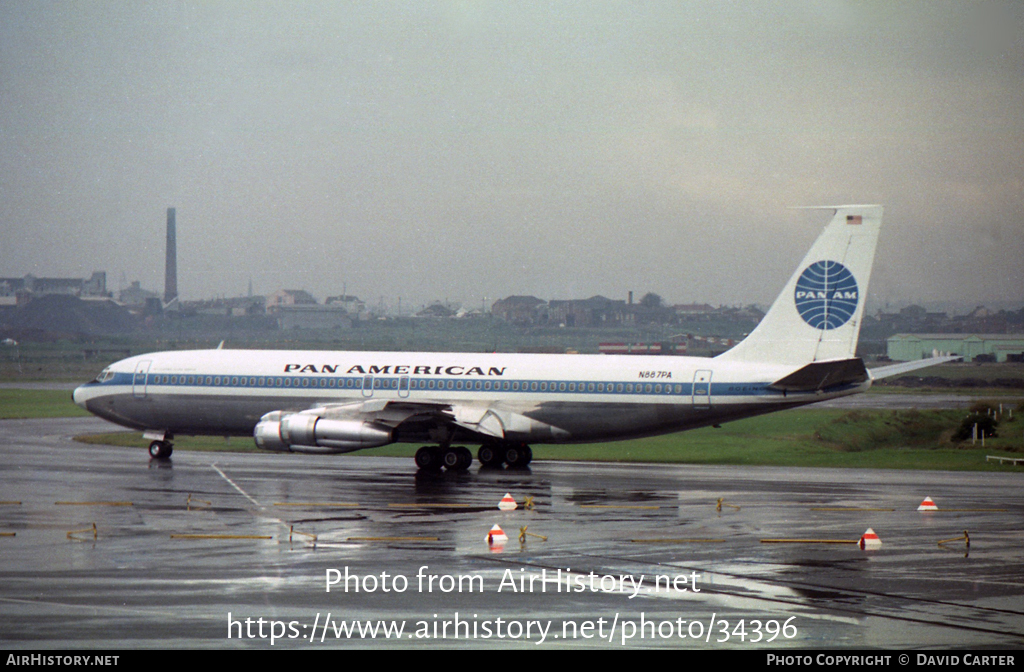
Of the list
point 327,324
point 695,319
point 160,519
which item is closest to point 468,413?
point 160,519

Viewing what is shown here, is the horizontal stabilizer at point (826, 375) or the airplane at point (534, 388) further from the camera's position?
the airplane at point (534, 388)

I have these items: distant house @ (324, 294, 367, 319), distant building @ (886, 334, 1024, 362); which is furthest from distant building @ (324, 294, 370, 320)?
distant building @ (886, 334, 1024, 362)

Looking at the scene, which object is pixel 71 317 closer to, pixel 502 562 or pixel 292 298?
pixel 292 298

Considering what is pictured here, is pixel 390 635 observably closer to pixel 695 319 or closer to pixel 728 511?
pixel 728 511

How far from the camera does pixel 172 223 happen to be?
539 feet

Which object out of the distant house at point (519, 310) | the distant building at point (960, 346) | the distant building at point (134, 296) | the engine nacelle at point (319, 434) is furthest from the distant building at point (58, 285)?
the engine nacelle at point (319, 434)

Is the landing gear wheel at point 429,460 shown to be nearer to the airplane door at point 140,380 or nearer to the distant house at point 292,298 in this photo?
the airplane door at point 140,380

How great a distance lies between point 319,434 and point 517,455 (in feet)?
22.8

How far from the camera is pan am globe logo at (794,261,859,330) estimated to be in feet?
117

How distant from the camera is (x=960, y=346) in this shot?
77.9 m

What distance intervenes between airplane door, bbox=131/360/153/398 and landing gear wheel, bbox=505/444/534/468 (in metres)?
13.6

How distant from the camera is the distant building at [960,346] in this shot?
226ft

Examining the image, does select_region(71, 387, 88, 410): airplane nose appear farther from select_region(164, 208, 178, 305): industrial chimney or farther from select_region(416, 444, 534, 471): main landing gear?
select_region(164, 208, 178, 305): industrial chimney

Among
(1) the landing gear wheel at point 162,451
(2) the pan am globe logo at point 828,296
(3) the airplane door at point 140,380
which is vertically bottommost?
(1) the landing gear wheel at point 162,451
